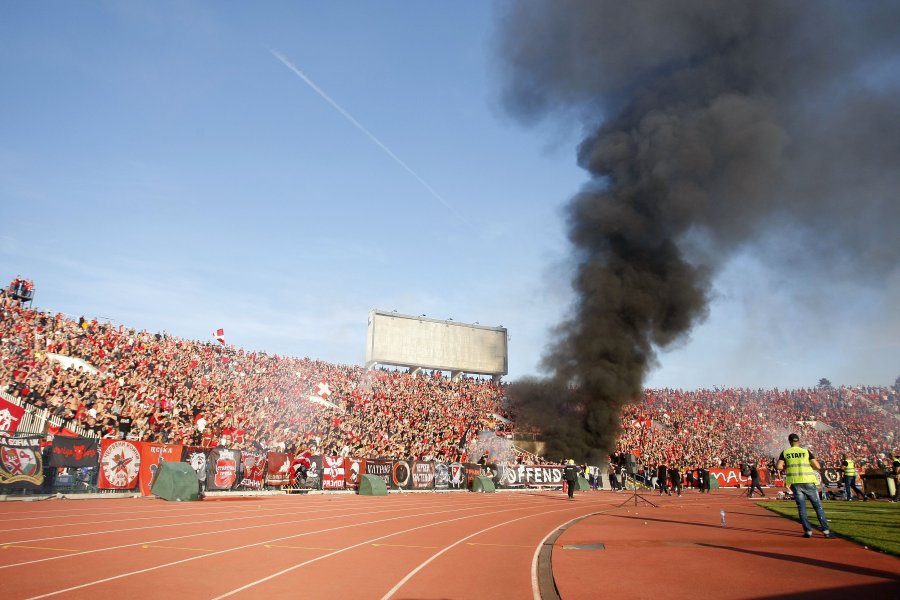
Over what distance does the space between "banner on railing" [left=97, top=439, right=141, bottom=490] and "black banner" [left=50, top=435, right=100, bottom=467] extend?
275mm

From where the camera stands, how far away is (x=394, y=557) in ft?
28.8

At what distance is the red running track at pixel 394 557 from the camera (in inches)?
255

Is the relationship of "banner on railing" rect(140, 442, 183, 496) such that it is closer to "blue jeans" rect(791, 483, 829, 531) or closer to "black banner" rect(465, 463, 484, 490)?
"black banner" rect(465, 463, 484, 490)

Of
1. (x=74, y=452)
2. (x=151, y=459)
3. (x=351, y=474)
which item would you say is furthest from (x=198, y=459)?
(x=351, y=474)

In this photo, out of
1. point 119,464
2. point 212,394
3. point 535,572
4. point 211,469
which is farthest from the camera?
point 212,394

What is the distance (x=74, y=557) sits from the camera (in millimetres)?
8211

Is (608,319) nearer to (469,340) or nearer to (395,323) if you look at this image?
(469,340)

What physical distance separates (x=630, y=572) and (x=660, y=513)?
34.4 ft

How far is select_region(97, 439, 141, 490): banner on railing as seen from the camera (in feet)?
63.0

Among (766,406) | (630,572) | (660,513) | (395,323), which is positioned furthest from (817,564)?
(766,406)

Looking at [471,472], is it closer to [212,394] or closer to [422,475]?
[422,475]

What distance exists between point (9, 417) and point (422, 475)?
55.4 ft

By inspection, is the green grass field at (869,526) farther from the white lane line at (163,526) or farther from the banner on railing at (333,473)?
the banner on railing at (333,473)

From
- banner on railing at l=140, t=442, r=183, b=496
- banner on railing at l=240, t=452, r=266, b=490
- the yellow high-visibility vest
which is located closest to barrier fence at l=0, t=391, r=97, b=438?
banner on railing at l=140, t=442, r=183, b=496
